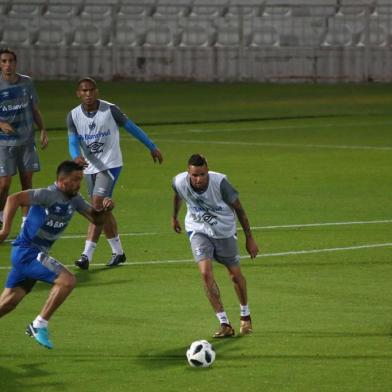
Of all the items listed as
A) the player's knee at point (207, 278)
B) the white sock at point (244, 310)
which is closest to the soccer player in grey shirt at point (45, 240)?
the player's knee at point (207, 278)

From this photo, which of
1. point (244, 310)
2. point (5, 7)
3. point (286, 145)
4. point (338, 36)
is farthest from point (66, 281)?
point (5, 7)

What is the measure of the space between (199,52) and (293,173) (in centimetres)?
2621

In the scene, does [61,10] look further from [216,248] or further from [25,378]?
[25,378]

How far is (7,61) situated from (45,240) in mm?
6629

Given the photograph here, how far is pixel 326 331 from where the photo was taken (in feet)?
45.8

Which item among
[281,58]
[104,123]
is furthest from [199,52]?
[104,123]

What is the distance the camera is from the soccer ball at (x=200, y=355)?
12.4 metres

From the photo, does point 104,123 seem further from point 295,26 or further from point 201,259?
point 295,26

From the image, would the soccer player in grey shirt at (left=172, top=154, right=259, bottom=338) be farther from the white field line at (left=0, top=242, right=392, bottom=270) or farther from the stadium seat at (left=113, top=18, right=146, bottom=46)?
the stadium seat at (left=113, top=18, right=146, bottom=46)

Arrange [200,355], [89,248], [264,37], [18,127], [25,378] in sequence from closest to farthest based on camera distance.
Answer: [25,378], [200,355], [89,248], [18,127], [264,37]

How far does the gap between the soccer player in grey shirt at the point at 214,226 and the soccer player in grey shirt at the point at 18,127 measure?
20.1 ft

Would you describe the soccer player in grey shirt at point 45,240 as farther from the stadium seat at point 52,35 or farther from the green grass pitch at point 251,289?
the stadium seat at point 52,35

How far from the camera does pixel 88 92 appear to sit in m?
17.8

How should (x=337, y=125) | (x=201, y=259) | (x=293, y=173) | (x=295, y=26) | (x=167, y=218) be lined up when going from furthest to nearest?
(x=295, y=26)
(x=337, y=125)
(x=293, y=173)
(x=167, y=218)
(x=201, y=259)
